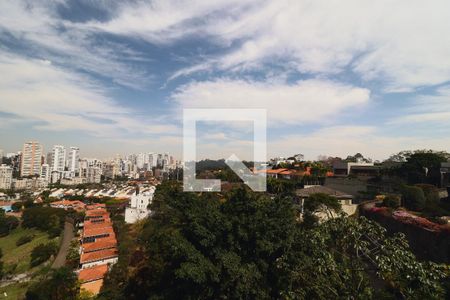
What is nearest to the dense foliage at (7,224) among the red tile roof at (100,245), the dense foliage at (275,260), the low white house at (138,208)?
the low white house at (138,208)

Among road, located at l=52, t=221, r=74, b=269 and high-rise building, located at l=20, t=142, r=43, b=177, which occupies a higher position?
high-rise building, located at l=20, t=142, r=43, b=177

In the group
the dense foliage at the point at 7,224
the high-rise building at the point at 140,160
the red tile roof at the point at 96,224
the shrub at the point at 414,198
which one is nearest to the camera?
the shrub at the point at 414,198

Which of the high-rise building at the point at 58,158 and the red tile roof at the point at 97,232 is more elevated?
the high-rise building at the point at 58,158

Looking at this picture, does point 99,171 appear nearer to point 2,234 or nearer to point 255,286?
point 2,234

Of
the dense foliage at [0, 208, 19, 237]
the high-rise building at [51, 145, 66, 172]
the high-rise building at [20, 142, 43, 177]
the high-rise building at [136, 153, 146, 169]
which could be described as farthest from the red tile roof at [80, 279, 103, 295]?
the high-rise building at [136, 153, 146, 169]

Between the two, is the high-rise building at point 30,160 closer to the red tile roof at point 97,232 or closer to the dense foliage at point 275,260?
the red tile roof at point 97,232

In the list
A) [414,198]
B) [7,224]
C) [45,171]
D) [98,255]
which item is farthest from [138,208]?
[45,171]

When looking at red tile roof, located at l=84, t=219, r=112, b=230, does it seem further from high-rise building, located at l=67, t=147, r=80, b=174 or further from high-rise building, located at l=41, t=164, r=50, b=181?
high-rise building, located at l=67, t=147, r=80, b=174

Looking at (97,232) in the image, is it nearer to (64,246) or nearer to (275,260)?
(64,246)
